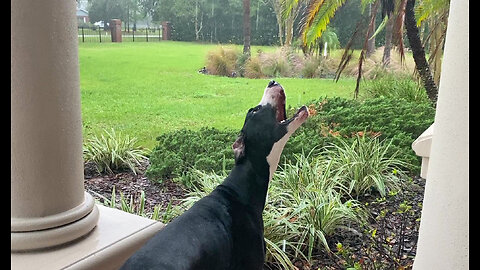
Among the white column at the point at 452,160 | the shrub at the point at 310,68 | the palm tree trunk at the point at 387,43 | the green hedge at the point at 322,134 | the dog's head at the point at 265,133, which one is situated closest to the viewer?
the white column at the point at 452,160

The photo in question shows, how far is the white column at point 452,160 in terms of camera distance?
1.32 meters

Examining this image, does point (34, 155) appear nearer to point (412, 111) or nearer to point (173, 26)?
point (173, 26)

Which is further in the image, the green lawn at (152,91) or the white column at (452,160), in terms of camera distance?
the green lawn at (152,91)

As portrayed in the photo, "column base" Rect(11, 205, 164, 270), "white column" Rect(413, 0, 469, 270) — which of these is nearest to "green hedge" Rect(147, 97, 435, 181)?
"column base" Rect(11, 205, 164, 270)

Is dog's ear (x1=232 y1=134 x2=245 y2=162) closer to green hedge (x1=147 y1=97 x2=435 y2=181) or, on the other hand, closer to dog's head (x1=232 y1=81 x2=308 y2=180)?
dog's head (x1=232 y1=81 x2=308 y2=180)

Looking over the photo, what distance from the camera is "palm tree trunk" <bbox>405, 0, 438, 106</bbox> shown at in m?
4.61

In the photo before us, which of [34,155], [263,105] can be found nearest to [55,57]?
[34,155]

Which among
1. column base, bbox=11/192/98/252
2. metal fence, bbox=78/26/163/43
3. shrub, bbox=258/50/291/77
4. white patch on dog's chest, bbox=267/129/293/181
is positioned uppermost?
metal fence, bbox=78/26/163/43

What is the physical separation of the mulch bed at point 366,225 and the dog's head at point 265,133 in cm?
126

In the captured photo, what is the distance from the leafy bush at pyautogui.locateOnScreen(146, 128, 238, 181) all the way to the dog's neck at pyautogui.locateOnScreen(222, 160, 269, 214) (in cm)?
200

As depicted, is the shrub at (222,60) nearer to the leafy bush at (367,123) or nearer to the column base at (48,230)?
the leafy bush at (367,123)

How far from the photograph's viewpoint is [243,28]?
4461mm

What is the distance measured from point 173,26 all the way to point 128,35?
49 centimetres

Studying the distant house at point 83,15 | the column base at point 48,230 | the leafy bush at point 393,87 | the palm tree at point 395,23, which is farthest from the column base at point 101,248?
the leafy bush at point 393,87
